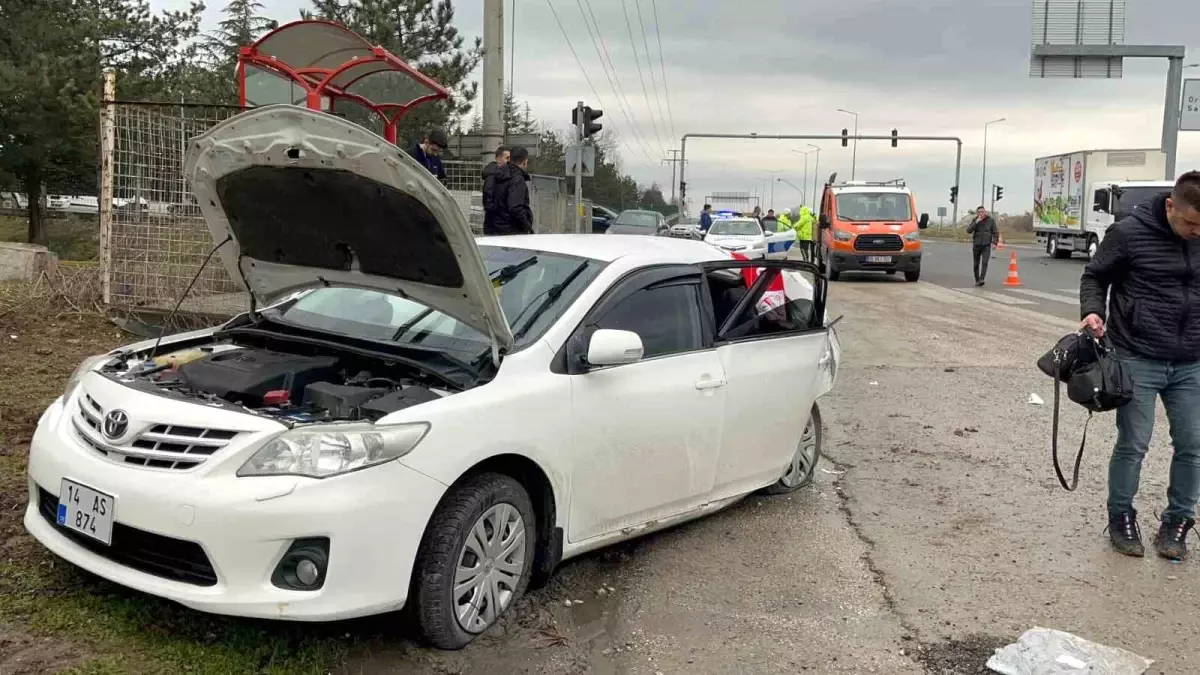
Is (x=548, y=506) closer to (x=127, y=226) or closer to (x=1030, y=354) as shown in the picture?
(x=127, y=226)

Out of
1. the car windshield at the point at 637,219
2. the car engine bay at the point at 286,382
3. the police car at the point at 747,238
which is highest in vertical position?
the car windshield at the point at 637,219

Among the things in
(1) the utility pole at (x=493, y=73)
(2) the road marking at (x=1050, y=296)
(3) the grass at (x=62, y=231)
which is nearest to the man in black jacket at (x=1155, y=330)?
(1) the utility pole at (x=493, y=73)

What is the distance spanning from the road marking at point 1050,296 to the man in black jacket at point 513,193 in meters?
11.9

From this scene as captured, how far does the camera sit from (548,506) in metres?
3.84

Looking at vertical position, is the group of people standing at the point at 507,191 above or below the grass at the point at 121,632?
above

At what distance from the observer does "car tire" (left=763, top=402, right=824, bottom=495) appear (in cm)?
560

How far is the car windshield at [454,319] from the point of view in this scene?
4.07 m

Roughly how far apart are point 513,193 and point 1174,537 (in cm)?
688

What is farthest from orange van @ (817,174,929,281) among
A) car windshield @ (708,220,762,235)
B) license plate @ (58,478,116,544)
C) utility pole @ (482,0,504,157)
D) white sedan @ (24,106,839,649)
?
license plate @ (58,478,116,544)

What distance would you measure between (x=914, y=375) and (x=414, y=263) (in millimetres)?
7247

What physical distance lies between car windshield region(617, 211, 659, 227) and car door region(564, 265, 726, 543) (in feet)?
83.1

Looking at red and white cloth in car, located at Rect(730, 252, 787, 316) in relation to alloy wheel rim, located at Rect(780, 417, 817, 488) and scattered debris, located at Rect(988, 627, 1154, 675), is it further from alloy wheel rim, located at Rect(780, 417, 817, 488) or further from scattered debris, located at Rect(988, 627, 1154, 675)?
scattered debris, located at Rect(988, 627, 1154, 675)

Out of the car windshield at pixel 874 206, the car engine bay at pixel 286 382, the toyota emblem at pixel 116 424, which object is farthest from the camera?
the car windshield at pixel 874 206

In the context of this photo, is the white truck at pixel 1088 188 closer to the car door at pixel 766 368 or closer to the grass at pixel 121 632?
the car door at pixel 766 368
